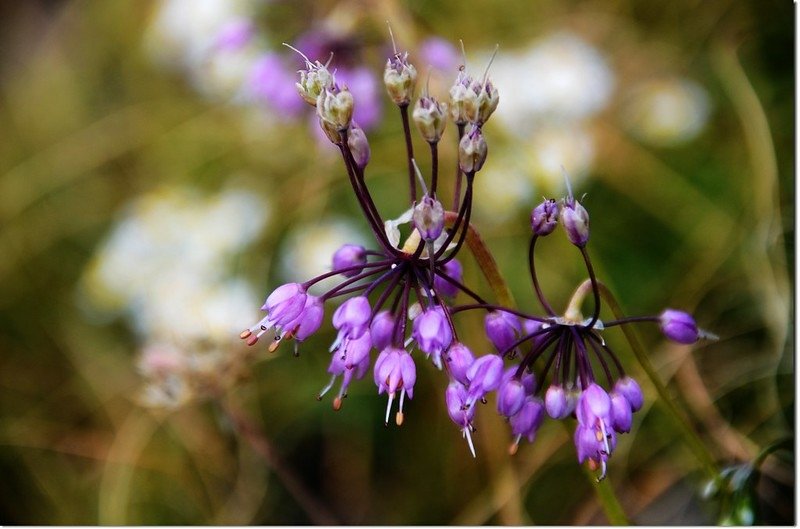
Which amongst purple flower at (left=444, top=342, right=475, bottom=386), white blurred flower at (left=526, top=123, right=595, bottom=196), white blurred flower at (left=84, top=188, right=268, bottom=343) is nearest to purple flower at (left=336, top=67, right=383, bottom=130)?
white blurred flower at (left=526, top=123, right=595, bottom=196)

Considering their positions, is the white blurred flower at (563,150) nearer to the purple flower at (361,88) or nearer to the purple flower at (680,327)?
the purple flower at (361,88)

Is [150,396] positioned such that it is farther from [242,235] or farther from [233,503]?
[242,235]

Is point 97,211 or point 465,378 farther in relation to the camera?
point 97,211

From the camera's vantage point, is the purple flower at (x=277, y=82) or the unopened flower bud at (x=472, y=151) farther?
the purple flower at (x=277, y=82)

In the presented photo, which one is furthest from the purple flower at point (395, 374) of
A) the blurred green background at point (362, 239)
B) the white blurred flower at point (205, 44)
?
the white blurred flower at point (205, 44)

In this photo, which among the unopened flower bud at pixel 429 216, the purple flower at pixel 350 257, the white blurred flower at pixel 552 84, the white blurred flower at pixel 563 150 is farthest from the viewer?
the white blurred flower at pixel 552 84

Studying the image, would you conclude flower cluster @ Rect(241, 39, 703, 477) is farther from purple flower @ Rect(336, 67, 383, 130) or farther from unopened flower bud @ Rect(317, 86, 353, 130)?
purple flower @ Rect(336, 67, 383, 130)

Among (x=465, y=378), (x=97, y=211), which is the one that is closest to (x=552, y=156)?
(x=465, y=378)
